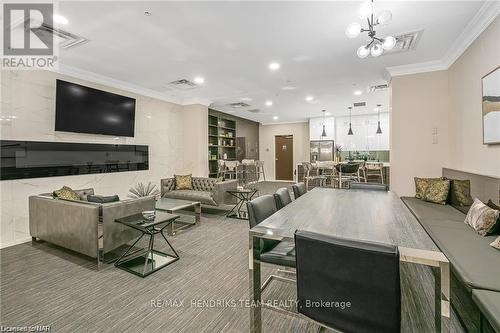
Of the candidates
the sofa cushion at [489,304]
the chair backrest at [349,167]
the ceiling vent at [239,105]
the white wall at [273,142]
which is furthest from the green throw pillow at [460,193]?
the white wall at [273,142]

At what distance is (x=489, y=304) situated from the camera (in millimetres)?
1203

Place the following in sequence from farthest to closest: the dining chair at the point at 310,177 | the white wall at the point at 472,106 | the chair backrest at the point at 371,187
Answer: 1. the dining chair at the point at 310,177
2. the chair backrest at the point at 371,187
3. the white wall at the point at 472,106

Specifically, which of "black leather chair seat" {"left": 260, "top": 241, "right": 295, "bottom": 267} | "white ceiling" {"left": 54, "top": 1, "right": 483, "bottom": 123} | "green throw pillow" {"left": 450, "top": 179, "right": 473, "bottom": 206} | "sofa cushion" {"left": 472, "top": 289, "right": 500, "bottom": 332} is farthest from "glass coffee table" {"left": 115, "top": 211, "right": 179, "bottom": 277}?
"green throw pillow" {"left": 450, "top": 179, "right": 473, "bottom": 206}

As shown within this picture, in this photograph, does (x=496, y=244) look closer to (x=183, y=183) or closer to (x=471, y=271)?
(x=471, y=271)

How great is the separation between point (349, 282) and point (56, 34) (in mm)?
4245

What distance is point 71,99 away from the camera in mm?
3994

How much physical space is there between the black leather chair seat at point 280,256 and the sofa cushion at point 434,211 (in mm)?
1968

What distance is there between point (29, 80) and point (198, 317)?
14.4 ft

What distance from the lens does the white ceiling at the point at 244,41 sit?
2.49 metres

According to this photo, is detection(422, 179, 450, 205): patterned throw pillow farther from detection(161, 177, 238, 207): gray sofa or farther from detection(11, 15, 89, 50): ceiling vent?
detection(11, 15, 89, 50): ceiling vent

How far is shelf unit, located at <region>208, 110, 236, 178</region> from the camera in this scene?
7.80 metres

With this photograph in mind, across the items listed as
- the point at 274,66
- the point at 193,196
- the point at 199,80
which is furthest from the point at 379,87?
the point at 193,196

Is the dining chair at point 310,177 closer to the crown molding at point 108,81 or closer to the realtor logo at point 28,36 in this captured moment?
the crown molding at point 108,81

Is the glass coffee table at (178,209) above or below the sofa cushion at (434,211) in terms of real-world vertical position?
below
